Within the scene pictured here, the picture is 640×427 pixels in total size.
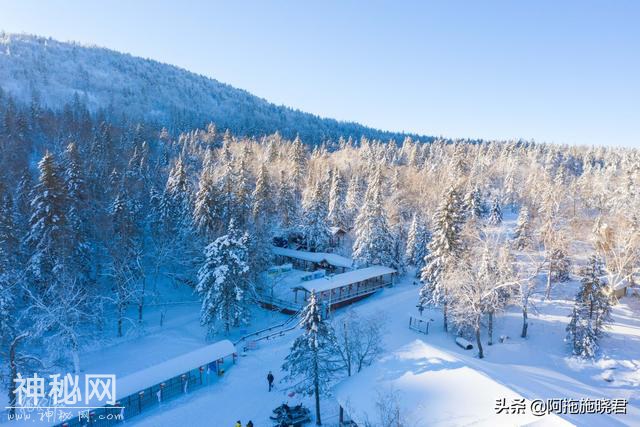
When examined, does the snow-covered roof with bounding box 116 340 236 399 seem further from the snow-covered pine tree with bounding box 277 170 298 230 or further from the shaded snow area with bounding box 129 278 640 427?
the snow-covered pine tree with bounding box 277 170 298 230

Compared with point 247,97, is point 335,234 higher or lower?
lower

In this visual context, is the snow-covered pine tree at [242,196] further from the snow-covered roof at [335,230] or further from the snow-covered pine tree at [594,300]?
the snow-covered pine tree at [594,300]

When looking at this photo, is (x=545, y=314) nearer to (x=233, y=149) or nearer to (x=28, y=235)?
(x=28, y=235)

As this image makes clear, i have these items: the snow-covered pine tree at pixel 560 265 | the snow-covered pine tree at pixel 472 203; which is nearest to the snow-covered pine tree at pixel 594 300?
the snow-covered pine tree at pixel 560 265

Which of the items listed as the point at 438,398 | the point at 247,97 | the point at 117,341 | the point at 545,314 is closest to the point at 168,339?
the point at 117,341

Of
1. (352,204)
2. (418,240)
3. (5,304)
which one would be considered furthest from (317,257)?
(5,304)

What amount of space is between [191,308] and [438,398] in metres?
32.1

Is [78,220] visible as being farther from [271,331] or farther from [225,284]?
[271,331]

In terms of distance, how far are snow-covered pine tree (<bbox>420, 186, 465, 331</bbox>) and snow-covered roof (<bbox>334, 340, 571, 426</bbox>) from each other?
39.2ft

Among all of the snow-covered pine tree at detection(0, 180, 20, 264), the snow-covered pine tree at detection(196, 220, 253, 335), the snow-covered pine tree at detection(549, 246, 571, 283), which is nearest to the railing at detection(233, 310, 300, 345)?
the snow-covered pine tree at detection(196, 220, 253, 335)

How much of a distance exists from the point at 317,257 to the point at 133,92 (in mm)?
151499

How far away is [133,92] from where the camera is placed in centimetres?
16200

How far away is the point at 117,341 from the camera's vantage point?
34.6m

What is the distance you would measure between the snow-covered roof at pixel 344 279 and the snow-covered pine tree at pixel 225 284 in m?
7.15
